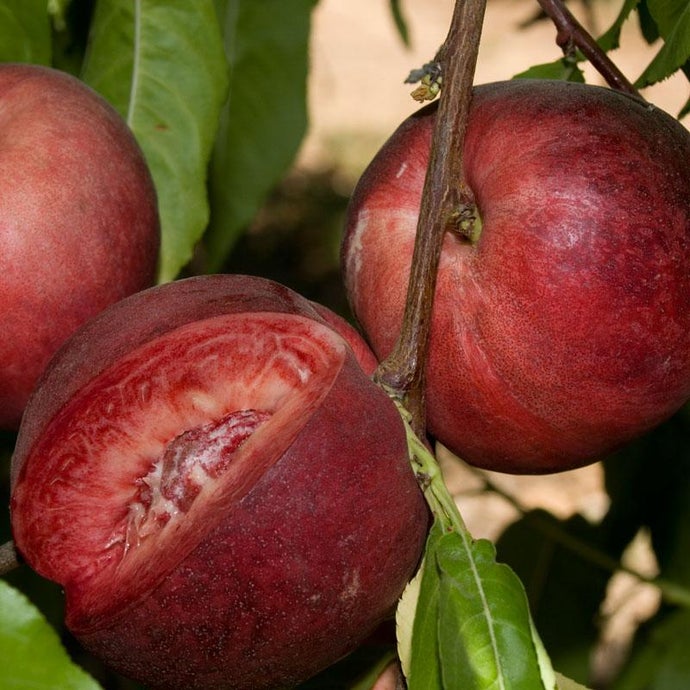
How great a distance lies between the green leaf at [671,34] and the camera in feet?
4.46

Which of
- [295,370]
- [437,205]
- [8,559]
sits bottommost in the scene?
[8,559]

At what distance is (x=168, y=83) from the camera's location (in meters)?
1.65

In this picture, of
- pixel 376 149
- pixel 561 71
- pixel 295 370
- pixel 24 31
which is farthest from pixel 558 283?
pixel 376 149

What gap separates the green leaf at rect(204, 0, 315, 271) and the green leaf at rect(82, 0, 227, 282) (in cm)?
34

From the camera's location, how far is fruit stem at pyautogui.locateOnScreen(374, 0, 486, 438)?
3.92 feet

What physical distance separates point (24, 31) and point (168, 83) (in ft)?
0.70

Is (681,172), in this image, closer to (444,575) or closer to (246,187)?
(444,575)

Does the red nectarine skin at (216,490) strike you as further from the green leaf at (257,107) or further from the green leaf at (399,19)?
the green leaf at (399,19)

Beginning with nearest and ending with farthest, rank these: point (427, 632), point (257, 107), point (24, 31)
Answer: point (427, 632)
point (24, 31)
point (257, 107)

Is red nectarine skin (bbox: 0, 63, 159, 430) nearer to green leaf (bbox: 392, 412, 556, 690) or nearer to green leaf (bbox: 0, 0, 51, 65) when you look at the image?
green leaf (bbox: 0, 0, 51, 65)

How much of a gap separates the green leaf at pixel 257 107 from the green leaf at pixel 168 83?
0.34 m

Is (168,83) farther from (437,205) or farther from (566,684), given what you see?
(566,684)

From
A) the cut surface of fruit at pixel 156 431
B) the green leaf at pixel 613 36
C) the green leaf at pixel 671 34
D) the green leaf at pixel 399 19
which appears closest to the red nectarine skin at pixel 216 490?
the cut surface of fruit at pixel 156 431

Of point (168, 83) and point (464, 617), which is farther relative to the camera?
point (168, 83)
